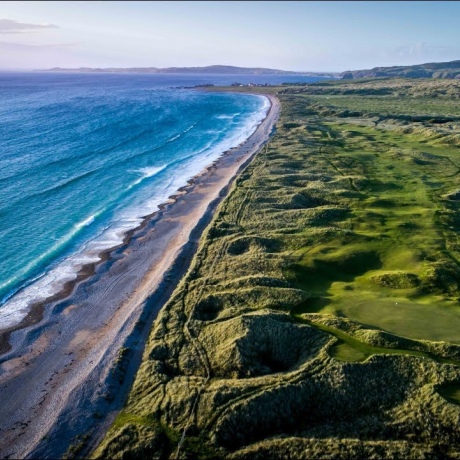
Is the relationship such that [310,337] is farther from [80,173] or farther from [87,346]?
[80,173]

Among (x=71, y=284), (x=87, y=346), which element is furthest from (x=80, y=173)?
(x=87, y=346)

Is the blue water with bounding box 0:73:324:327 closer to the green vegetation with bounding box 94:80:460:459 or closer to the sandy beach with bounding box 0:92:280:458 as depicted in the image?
the sandy beach with bounding box 0:92:280:458

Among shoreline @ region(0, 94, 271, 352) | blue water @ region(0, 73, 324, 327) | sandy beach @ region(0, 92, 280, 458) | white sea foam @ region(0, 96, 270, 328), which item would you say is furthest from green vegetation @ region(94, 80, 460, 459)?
blue water @ region(0, 73, 324, 327)

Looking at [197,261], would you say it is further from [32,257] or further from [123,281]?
[32,257]

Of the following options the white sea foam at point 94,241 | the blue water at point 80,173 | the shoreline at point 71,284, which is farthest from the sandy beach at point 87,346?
the blue water at point 80,173

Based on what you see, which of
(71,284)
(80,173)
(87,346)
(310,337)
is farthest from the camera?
(80,173)

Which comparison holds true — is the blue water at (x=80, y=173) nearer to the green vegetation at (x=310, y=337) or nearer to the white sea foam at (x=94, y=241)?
the white sea foam at (x=94, y=241)

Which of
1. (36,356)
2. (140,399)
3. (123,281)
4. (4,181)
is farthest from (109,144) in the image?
(140,399)
